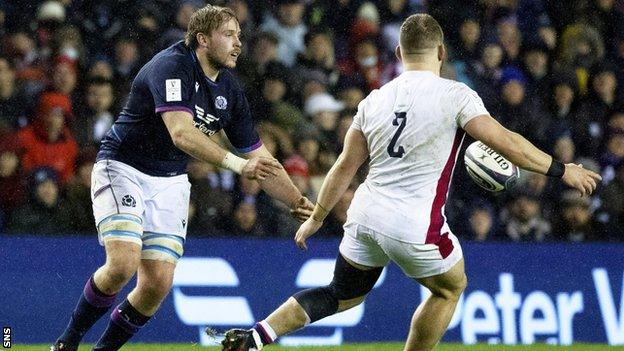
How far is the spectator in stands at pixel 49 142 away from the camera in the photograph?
12070mm

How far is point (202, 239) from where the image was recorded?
12078 millimetres

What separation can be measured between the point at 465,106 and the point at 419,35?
51cm

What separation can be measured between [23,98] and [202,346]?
2.95 m

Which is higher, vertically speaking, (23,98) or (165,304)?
(23,98)

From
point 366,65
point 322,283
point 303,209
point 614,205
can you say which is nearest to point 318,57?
point 366,65

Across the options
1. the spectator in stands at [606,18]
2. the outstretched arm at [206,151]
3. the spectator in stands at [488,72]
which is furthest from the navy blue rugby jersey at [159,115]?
the spectator in stands at [606,18]

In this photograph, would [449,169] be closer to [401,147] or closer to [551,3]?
[401,147]

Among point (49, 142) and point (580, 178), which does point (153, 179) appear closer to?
point (580, 178)

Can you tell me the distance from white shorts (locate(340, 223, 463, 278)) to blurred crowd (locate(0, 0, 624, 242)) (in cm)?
467

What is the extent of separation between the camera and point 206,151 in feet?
26.6

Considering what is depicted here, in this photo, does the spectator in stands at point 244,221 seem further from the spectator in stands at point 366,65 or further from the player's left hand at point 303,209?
the player's left hand at point 303,209

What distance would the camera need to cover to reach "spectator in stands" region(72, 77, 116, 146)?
492 inches

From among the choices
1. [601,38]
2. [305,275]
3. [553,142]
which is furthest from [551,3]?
[305,275]

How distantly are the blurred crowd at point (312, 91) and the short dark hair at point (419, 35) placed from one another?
5.04 metres
